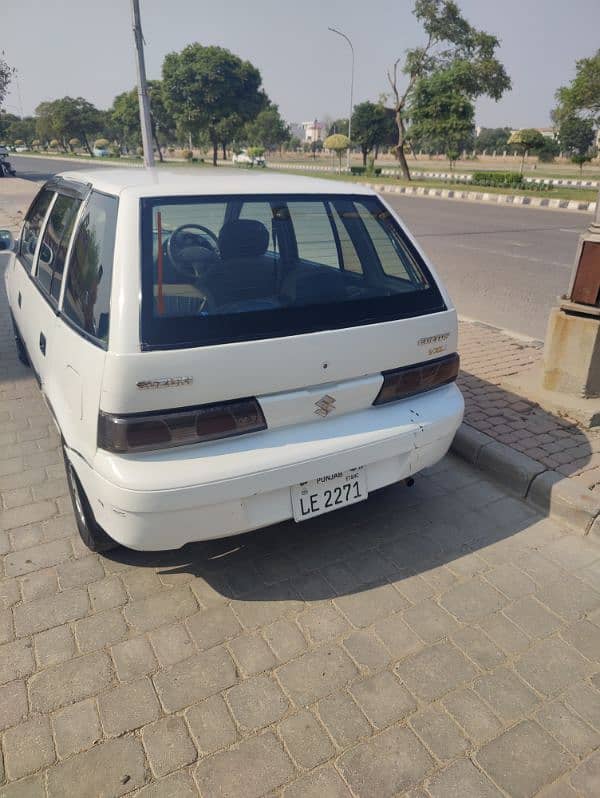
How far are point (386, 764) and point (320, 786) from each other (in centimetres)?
23

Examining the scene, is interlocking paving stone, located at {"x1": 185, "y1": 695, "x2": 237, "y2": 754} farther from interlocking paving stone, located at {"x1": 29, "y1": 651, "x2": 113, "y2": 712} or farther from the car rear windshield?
the car rear windshield

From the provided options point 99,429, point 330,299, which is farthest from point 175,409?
point 330,299

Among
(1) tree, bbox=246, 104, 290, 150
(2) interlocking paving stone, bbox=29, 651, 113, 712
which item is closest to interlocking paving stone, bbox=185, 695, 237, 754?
(2) interlocking paving stone, bbox=29, 651, 113, 712

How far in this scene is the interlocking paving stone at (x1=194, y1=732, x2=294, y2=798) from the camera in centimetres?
181

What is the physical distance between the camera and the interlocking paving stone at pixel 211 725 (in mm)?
1951

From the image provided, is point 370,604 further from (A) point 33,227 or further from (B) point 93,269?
(A) point 33,227

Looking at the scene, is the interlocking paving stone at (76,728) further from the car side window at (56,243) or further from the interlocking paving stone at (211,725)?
the car side window at (56,243)

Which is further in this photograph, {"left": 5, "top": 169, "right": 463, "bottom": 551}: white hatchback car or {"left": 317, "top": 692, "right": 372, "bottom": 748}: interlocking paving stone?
{"left": 5, "top": 169, "right": 463, "bottom": 551}: white hatchback car

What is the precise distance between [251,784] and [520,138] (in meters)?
35.4

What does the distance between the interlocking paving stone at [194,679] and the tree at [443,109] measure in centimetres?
3202

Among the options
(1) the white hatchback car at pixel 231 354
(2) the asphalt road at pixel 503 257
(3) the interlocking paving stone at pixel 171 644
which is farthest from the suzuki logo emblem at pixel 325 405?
(2) the asphalt road at pixel 503 257

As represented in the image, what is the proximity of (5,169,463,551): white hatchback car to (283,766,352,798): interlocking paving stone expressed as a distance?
0.91 m

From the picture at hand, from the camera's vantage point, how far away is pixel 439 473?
367 cm

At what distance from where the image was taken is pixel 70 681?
2.17 meters
